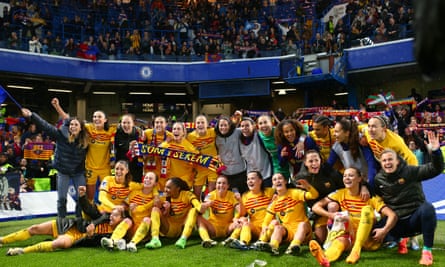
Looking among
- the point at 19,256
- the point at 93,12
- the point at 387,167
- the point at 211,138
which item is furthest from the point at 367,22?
the point at 19,256

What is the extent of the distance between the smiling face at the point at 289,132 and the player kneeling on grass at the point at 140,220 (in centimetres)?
199

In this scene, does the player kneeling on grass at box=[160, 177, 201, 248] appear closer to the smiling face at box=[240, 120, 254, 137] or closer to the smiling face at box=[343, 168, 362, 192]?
the smiling face at box=[240, 120, 254, 137]

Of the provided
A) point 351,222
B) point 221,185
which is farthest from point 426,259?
point 221,185

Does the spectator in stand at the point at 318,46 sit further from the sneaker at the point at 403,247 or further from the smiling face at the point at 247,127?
the sneaker at the point at 403,247

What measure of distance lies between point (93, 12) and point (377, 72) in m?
15.0

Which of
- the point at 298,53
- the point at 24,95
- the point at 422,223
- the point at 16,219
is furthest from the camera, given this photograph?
the point at 24,95

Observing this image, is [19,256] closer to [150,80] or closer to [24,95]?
[150,80]

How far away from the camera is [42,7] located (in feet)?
74.0

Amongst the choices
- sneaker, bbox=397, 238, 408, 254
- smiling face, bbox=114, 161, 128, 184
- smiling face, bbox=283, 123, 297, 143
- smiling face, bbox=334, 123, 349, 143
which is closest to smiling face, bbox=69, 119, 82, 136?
smiling face, bbox=114, 161, 128, 184

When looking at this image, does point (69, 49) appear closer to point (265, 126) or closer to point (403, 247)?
point (265, 126)

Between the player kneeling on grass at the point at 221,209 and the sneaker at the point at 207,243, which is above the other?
the player kneeling on grass at the point at 221,209

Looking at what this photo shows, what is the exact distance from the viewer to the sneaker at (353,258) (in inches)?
185

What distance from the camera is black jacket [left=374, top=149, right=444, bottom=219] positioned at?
196 inches

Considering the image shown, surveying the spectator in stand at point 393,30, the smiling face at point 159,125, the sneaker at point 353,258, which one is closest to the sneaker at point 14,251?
the smiling face at point 159,125
